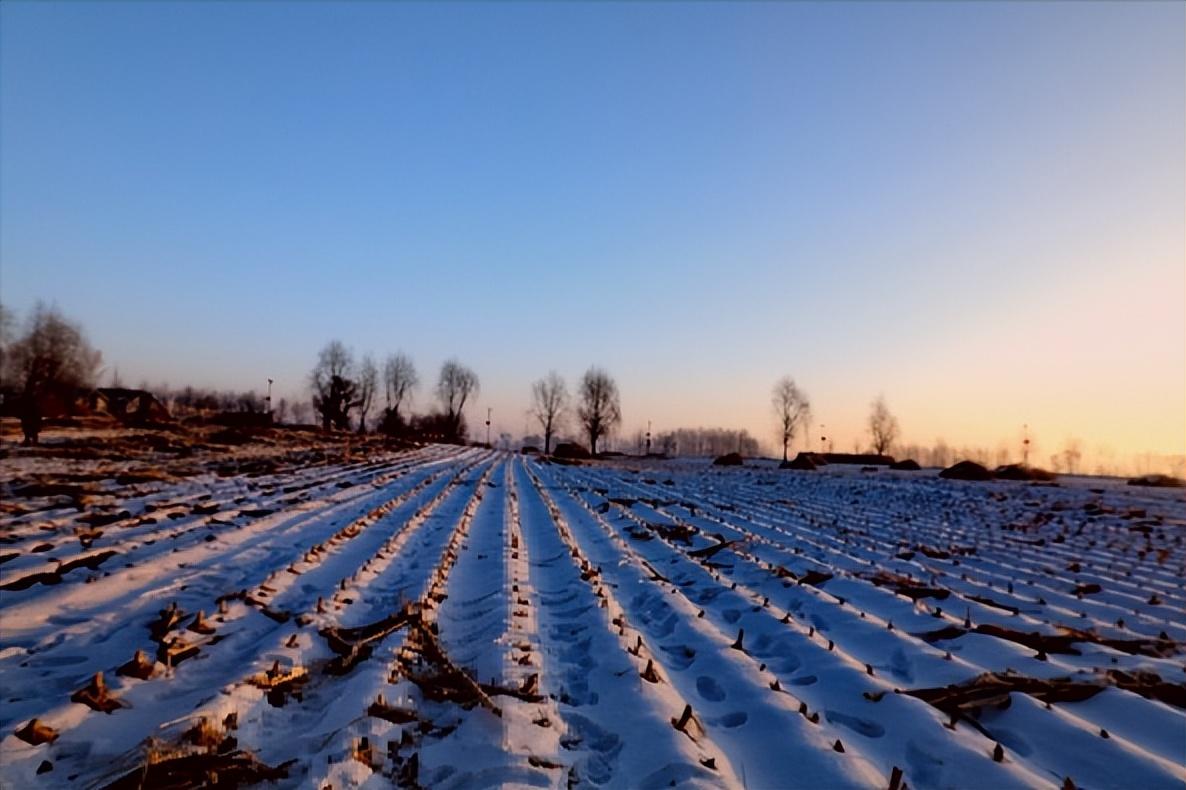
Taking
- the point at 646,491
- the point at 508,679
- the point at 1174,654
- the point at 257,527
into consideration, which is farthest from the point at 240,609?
the point at 646,491

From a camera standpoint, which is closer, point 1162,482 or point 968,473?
point 1162,482

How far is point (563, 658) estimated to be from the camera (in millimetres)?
4406

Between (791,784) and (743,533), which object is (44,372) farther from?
(791,784)

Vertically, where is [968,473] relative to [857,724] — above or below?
above

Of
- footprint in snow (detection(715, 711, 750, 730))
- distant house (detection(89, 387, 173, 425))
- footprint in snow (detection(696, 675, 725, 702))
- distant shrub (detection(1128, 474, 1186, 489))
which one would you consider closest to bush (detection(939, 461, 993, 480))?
distant shrub (detection(1128, 474, 1186, 489))

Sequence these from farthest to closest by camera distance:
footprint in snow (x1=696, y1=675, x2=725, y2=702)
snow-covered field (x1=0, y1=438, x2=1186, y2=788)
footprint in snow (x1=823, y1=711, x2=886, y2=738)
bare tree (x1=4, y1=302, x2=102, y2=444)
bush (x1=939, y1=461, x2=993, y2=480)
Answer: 1. bare tree (x1=4, y1=302, x2=102, y2=444)
2. bush (x1=939, y1=461, x2=993, y2=480)
3. footprint in snow (x1=696, y1=675, x2=725, y2=702)
4. footprint in snow (x1=823, y1=711, x2=886, y2=738)
5. snow-covered field (x1=0, y1=438, x2=1186, y2=788)

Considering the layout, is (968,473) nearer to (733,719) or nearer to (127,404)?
(733,719)

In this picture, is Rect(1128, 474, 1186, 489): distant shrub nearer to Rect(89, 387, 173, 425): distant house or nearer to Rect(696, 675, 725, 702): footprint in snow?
Rect(696, 675, 725, 702): footprint in snow

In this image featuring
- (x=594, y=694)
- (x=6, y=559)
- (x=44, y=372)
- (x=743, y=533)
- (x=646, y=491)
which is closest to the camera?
(x=594, y=694)

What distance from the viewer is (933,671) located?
420 cm

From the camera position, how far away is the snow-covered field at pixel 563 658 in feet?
9.53

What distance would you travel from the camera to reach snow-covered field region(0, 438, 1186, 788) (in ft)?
9.53

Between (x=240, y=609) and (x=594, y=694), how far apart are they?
10.4 feet

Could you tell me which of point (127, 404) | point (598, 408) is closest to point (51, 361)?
point (127, 404)
